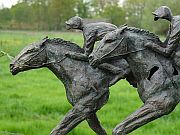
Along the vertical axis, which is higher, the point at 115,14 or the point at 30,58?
the point at 30,58

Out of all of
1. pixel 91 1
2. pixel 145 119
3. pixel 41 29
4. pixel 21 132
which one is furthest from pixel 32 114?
pixel 91 1

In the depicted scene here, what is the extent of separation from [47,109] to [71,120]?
3.95 metres

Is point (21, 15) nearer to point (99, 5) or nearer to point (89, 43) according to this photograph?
point (99, 5)

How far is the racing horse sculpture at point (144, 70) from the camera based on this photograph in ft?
11.3

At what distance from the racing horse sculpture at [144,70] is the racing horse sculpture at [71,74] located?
35 centimetres

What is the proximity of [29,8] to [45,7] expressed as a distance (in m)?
1.98

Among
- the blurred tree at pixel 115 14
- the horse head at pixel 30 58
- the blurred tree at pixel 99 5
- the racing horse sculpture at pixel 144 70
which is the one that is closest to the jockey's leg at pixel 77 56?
the horse head at pixel 30 58

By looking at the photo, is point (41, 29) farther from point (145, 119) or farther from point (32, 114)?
point (145, 119)

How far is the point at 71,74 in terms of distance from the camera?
3859mm

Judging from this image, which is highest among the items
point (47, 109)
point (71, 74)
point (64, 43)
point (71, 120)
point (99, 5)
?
point (64, 43)

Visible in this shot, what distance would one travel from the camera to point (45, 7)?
45.9 meters

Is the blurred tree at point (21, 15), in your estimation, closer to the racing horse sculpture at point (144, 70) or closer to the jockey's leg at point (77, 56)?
the jockey's leg at point (77, 56)

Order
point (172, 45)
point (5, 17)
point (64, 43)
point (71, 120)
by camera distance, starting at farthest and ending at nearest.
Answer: point (5, 17) < point (64, 43) < point (71, 120) < point (172, 45)

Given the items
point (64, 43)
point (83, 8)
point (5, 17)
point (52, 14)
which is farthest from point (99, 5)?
point (64, 43)
